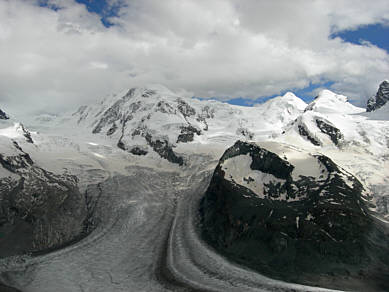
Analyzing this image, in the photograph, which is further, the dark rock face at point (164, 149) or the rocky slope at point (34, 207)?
the dark rock face at point (164, 149)

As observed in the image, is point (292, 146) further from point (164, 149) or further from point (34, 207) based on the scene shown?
point (164, 149)

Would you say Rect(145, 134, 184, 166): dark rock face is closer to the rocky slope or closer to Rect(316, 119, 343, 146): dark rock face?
the rocky slope

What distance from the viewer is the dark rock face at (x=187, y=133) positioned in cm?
17025

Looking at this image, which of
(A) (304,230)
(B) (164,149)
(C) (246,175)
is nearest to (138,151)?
(B) (164,149)

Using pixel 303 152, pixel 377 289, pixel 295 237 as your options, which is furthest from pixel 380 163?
pixel 377 289

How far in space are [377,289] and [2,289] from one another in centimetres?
5508

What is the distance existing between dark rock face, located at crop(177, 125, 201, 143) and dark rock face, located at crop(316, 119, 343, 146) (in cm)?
6927

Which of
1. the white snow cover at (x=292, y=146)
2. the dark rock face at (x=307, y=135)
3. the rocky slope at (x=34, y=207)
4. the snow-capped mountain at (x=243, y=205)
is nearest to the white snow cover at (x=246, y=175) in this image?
the snow-capped mountain at (x=243, y=205)

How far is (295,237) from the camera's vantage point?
58.4 metres

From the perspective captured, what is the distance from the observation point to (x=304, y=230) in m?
58.8

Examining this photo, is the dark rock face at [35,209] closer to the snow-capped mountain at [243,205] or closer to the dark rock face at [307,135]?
the snow-capped mountain at [243,205]

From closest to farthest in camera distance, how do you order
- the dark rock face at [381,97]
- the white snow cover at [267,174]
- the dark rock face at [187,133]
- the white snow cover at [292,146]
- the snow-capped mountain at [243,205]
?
the snow-capped mountain at [243,205], the white snow cover at [267,174], the white snow cover at [292,146], the dark rock face at [381,97], the dark rock face at [187,133]

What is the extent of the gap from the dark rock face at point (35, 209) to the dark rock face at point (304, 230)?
35.4 m

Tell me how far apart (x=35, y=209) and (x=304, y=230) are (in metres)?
66.5
